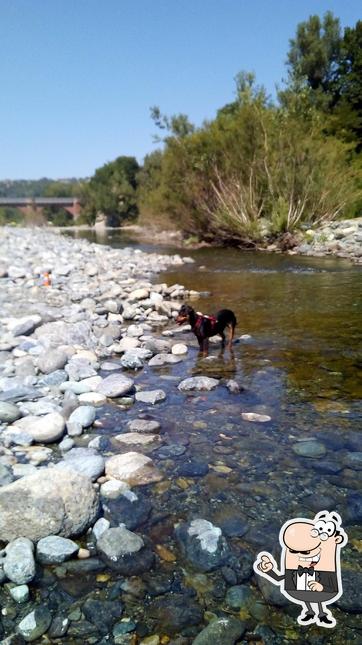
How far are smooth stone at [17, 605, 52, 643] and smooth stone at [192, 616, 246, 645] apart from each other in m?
0.81

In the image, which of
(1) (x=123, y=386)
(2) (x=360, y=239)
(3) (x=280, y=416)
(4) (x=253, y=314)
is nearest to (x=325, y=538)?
(3) (x=280, y=416)

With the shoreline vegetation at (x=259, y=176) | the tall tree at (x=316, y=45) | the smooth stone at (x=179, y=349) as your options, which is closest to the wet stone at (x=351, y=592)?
the smooth stone at (x=179, y=349)

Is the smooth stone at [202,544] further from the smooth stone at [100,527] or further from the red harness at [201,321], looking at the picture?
the red harness at [201,321]

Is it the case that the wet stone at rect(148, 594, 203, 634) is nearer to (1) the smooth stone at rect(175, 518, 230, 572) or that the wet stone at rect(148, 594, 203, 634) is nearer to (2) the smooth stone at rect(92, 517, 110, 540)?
(1) the smooth stone at rect(175, 518, 230, 572)

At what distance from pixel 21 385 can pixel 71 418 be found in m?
1.15

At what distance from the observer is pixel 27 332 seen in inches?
314

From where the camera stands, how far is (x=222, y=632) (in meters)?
2.37

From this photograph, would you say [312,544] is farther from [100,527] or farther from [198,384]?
[198,384]

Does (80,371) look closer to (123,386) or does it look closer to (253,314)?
(123,386)

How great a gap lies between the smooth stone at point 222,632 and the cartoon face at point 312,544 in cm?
41

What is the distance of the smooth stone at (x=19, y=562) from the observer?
2672mm

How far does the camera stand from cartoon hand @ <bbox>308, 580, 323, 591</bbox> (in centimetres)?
233

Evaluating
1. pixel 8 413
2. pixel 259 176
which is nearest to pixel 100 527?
pixel 8 413

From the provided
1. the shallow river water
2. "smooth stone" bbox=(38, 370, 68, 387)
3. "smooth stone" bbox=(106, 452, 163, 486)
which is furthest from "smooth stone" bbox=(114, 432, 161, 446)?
"smooth stone" bbox=(38, 370, 68, 387)
